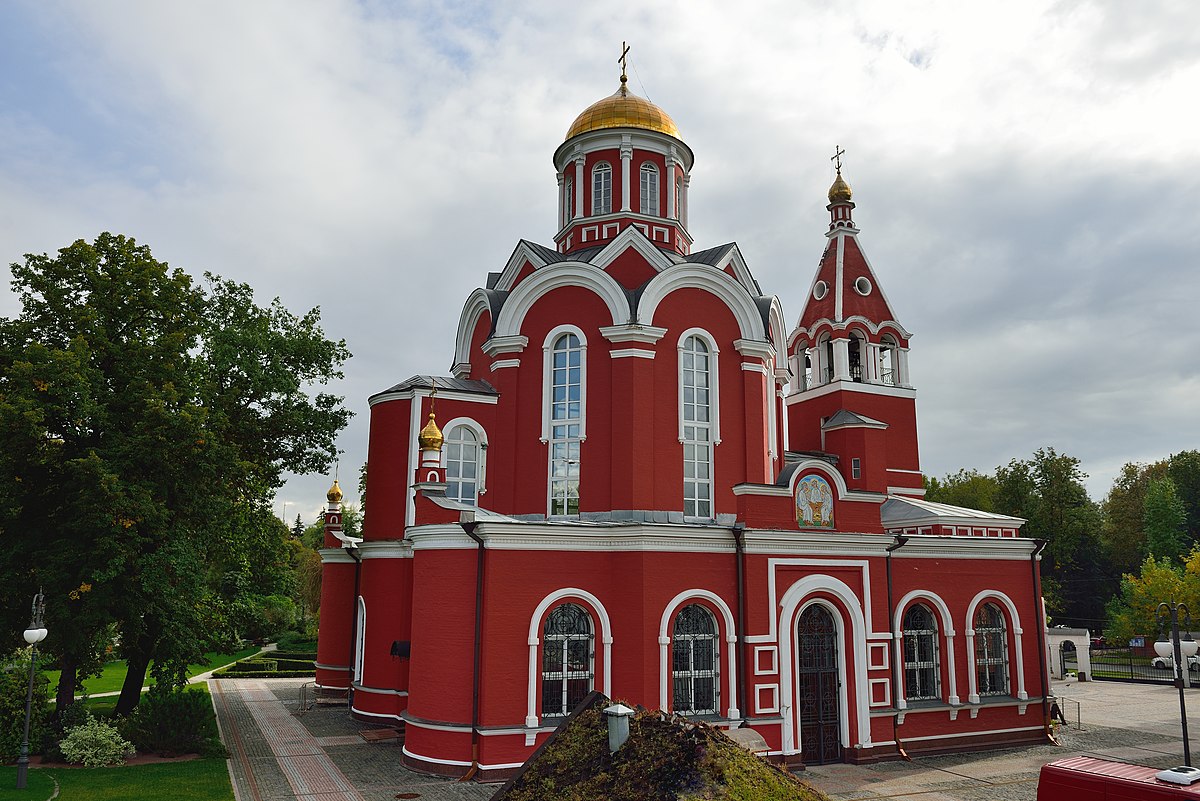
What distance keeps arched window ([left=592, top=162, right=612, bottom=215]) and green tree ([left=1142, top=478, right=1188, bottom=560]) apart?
44.0m

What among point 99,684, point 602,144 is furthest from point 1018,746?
point 99,684

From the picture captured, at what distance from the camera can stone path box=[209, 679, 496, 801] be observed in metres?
14.0

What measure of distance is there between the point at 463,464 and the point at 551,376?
3.04 m

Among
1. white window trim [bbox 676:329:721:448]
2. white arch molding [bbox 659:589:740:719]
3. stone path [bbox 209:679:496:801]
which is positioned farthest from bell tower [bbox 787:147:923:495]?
stone path [bbox 209:679:496:801]

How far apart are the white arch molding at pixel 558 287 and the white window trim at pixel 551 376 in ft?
2.89

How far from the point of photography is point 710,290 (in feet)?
62.8

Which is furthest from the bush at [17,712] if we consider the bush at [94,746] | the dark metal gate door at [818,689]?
the dark metal gate door at [818,689]

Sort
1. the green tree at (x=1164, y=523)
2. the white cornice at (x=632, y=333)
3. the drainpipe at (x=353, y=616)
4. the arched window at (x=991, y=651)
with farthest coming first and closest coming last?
1. the green tree at (x=1164, y=523)
2. the drainpipe at (x=353, y=616)
3. the arched window at (x=991, y=651)
4. the white cornice at (x=632, y=333)

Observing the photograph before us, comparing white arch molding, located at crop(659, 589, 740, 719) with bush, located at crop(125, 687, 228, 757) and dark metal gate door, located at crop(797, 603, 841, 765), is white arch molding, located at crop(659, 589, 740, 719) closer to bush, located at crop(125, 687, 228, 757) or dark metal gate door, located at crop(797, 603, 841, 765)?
dark metal gate door, located at crop(797, 603, 841, 765)

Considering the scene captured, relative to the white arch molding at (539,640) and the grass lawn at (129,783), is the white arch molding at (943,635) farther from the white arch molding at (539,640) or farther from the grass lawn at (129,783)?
the grass lawn at (129,783)

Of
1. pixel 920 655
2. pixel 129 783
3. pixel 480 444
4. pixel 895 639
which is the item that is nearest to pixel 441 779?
pixel 129 783

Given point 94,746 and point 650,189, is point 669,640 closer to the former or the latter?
point 94,746

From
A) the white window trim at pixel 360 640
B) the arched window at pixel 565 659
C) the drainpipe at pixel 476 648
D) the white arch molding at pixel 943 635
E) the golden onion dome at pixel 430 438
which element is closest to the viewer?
the drainpipe at pixel 476 648

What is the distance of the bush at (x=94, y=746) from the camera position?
1559 cm
